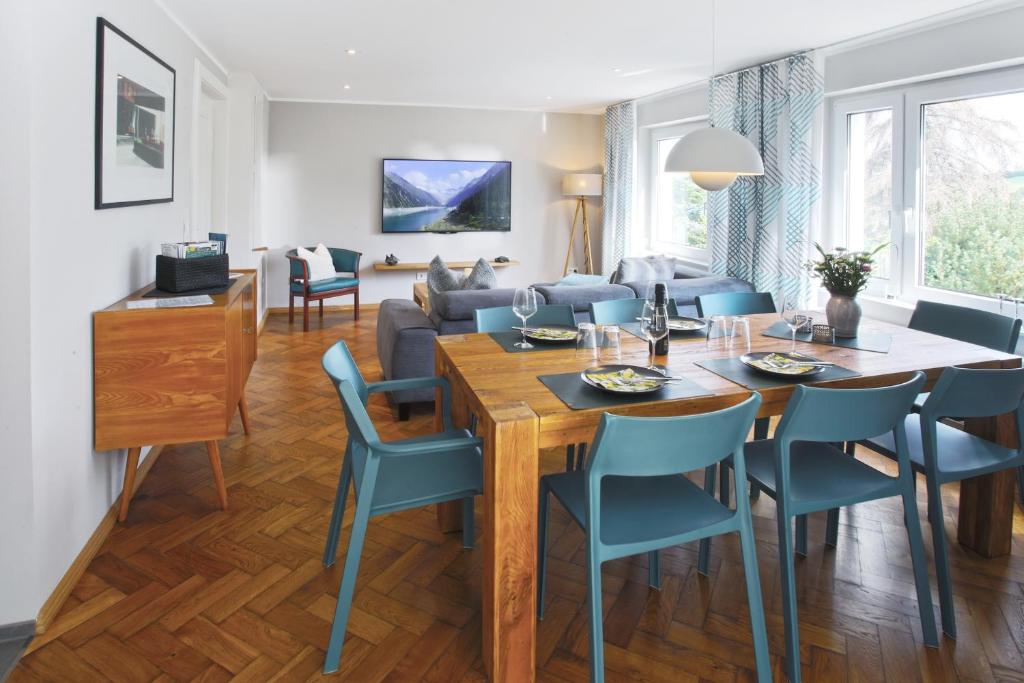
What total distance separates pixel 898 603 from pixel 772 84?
12.7 feet

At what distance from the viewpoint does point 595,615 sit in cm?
164

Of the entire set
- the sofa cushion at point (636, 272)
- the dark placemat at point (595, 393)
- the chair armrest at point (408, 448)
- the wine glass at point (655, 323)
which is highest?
the sofa cushion at point (636, 272)

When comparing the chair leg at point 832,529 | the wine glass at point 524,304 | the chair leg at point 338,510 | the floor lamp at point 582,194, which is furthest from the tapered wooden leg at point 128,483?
the floor lamp at point 582,194

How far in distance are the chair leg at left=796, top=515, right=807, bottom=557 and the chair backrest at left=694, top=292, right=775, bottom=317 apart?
3.77ft

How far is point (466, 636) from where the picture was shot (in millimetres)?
1984

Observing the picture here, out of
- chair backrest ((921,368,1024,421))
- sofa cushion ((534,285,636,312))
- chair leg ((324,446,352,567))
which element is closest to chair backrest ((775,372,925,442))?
chair backrest ((921,368,1024,421))

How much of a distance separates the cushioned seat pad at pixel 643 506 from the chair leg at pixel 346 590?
539 mm

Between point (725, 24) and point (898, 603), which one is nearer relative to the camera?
point (898, 603)

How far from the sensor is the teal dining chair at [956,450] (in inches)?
76.7

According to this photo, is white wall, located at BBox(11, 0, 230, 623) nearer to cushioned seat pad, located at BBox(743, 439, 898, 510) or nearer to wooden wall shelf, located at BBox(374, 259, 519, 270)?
cushioned seat pad, located at BBox(743, 439, 898, 510)

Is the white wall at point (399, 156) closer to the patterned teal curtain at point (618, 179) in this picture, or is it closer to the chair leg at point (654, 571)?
the patterned teal curtain at point (618, 179)

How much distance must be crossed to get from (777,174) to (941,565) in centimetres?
349

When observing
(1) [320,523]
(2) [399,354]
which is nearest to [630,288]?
(2) [399,354]

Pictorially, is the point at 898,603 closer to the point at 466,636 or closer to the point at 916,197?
the point at 466,636
